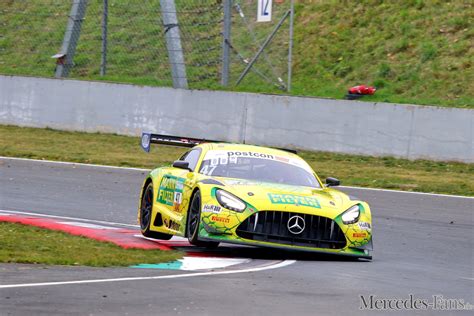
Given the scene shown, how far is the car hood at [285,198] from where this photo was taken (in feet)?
36.4

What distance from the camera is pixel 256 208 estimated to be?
36.2 feet

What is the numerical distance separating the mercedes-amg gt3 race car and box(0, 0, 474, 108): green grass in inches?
461

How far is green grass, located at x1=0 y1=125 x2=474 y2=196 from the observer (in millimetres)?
19953

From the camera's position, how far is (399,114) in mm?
21344

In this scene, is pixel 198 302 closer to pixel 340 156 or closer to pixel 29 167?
pixel 29 167

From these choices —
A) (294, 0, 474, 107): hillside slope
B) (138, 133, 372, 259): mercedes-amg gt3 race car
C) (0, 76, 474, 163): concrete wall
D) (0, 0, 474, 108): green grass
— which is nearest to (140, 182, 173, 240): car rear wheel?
(138, 133, 372, 259): mercedes-amg gt3 race car

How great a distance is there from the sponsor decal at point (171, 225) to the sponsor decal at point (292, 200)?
3.89ft

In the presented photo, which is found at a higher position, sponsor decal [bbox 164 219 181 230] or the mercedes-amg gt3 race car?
the mercedes-amg gt3 race car

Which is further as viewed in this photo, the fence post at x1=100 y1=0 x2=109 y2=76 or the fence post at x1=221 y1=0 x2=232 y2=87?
the fence post at x1=100 y1=0 x2=109 y2=76

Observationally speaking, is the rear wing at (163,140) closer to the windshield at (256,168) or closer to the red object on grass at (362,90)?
the windshield at (256,168)

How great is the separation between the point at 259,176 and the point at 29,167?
29.2 ft

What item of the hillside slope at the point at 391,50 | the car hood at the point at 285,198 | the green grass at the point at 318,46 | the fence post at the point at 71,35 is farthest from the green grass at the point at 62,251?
the fence post at the point at 71,35

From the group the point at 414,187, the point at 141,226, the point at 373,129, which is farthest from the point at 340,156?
the point at 141,226

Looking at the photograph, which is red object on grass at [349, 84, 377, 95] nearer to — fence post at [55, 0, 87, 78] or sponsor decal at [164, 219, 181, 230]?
fence post at [55, 0, 87, 78]
